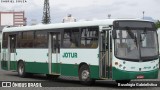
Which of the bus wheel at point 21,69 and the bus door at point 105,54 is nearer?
the bus door at point 105,54

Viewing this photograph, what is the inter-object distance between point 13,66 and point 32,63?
2723 mm

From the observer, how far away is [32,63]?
25.8 m

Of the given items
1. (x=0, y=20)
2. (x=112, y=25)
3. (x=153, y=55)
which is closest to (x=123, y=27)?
(x=112, y=25)

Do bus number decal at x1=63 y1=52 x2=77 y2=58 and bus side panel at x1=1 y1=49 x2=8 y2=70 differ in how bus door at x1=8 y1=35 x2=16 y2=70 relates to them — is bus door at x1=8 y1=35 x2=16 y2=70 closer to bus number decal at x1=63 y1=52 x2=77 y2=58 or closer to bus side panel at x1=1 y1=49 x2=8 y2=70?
bus side panel at x1=1 y1=49 x2=8 y2=70

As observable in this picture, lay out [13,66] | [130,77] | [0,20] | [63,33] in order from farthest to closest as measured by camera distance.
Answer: [0,20] → [13,66] → [63,33] → [130,77]

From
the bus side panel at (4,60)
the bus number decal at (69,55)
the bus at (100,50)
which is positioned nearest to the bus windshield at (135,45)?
the bus at (100,50)

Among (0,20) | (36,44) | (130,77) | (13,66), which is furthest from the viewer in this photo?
(0,20)

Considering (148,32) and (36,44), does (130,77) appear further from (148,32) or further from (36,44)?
(36,44)

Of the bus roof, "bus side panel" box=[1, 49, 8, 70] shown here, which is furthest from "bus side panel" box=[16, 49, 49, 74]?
"bus side panel" box=[1, 49, 8, 70]

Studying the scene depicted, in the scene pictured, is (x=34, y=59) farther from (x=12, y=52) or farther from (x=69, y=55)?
(x=69, y=55)

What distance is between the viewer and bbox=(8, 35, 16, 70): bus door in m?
27.8

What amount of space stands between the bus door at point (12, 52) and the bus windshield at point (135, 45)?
1039cm

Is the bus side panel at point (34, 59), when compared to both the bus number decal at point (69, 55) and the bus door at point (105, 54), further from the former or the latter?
the bus door at point (105, 54)

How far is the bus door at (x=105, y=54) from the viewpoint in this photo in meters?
19.0
